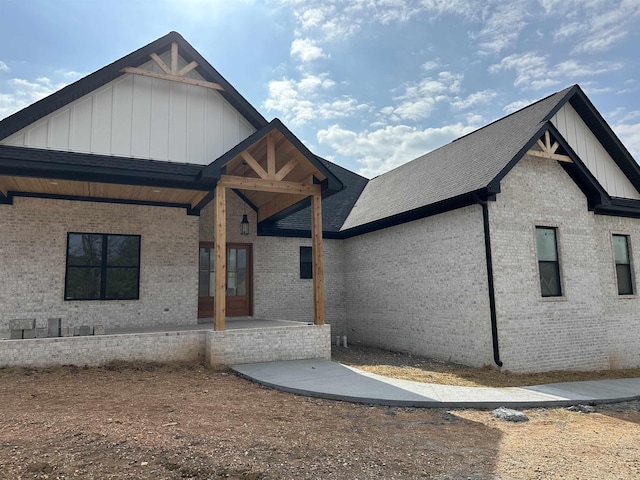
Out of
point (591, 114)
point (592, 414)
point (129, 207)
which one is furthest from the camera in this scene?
point (591, 114)

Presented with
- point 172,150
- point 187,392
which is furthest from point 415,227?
point 187,392

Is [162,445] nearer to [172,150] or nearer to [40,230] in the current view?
[172,150]

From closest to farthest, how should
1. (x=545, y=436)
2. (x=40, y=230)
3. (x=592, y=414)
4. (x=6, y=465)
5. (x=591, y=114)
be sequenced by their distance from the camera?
(x=6, y=465) < (x=545, y=436) < (x=592, y=414) < (x=40, y=230) < (x=591, y=114)

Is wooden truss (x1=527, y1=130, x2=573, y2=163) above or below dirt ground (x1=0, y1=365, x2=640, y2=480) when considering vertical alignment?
above

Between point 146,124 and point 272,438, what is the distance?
7.60 metres

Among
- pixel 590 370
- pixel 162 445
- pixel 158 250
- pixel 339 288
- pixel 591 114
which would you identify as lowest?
pixel 590 370

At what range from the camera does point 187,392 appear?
6.69 metres

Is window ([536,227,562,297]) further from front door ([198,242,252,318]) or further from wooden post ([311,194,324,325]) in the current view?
front door ([198,242,252,318])

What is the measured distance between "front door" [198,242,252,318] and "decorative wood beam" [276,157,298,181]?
4.57m

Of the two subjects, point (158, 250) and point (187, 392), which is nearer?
point (187, 392)

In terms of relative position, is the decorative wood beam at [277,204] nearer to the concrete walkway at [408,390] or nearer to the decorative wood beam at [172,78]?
the decorative wood beam at [172,78]

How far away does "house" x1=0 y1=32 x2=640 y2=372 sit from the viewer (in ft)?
29.6

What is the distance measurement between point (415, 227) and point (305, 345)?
464 centimetres

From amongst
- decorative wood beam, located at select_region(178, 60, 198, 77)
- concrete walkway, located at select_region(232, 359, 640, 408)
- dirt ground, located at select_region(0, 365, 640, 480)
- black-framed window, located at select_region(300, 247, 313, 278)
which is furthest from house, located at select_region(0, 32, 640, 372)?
dirt ground, located at select_region(0, 365, 640, 480)
